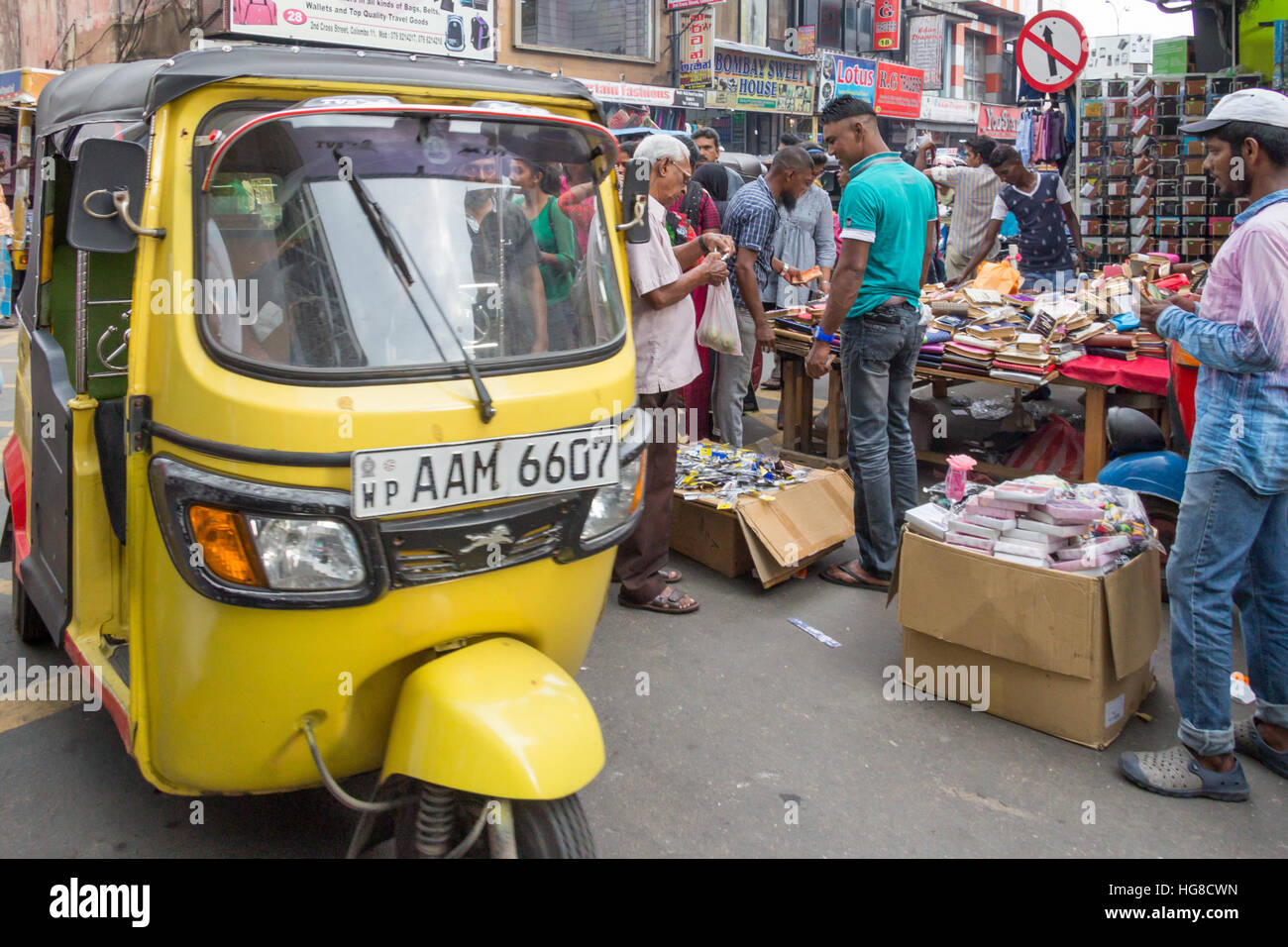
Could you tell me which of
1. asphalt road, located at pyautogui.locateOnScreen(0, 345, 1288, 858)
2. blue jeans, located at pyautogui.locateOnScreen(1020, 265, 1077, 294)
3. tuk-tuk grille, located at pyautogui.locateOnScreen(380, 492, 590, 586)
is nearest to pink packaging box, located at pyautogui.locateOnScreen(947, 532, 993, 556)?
asphalt road, located at pyautogui.locateOnScreen(0, 345, 1288, 858)

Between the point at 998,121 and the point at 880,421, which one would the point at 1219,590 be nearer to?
the point at 880,421

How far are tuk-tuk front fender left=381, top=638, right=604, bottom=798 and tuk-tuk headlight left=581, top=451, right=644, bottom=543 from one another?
0.44 m

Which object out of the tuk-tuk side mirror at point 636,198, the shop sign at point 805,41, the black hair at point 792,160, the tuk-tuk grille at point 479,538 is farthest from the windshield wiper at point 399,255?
the shop sign at point 805,41

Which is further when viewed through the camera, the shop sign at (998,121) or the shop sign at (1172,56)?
the shop sign at (998,121)

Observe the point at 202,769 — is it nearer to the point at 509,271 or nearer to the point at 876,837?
the point at 509,271

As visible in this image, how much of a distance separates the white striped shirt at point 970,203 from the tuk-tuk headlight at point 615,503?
8.33m

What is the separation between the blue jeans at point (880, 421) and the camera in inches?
193

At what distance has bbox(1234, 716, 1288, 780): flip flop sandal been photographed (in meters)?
3.40

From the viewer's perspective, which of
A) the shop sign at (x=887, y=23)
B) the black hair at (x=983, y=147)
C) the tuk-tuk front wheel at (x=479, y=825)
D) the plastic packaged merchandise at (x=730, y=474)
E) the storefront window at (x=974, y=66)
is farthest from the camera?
the storefront window at (x=974, y=66)

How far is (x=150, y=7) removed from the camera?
17.4 meters

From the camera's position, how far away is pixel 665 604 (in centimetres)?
478

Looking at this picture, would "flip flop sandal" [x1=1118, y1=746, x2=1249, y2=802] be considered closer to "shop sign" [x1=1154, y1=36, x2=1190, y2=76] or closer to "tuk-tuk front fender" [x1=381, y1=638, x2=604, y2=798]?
"tuk-tuk front fender" [x1=381, y1=638, x2=604, y2=798]

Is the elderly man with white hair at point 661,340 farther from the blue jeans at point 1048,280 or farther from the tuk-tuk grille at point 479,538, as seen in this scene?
the blue jeans at point 1048,280
